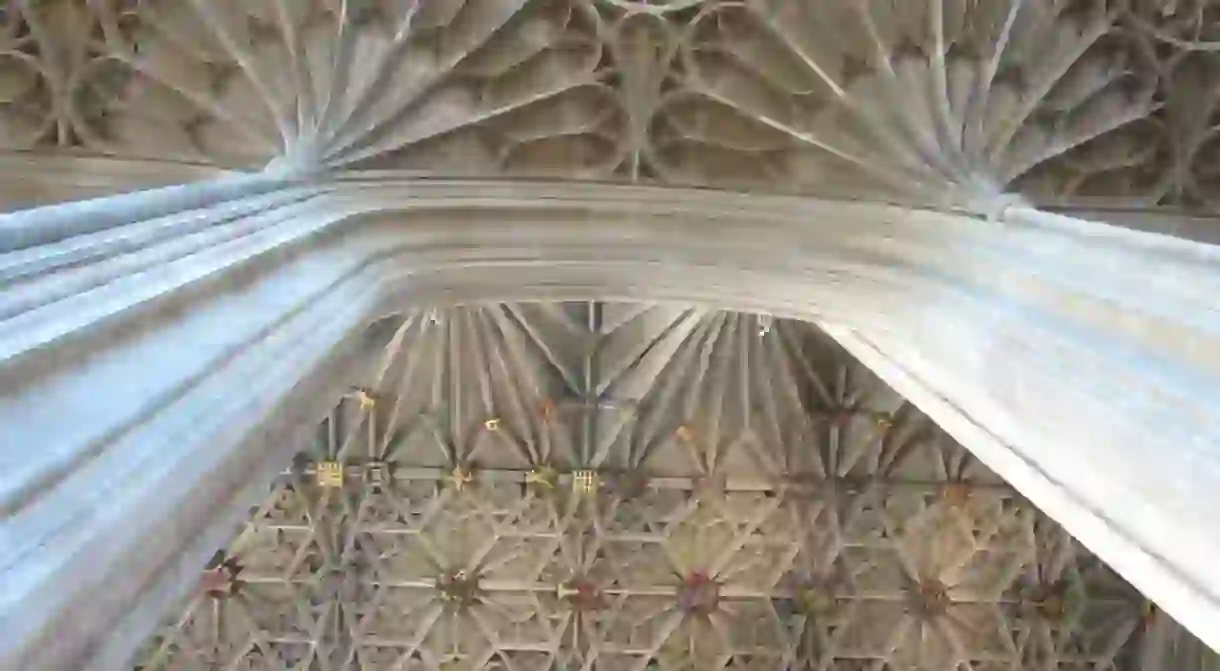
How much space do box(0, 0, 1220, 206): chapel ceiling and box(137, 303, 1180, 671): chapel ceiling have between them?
2192 mm

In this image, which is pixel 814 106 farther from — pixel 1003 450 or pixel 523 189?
pixel 1003 450

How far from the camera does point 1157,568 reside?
9.87ft

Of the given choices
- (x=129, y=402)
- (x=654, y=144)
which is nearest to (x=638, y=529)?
(x=654, y=144)

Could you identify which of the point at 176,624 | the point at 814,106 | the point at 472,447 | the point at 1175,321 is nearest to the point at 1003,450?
the point at 1175,321

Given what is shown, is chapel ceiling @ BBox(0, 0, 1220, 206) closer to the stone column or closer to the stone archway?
the stone archway

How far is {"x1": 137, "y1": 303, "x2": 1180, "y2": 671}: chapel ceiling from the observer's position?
8547 mm

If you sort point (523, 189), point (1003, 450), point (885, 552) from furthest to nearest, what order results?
point (885, 552), point (523, 189), point (1003, 450)

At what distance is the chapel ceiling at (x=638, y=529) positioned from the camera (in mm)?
8547

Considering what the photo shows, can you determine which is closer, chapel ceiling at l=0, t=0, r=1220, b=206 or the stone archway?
the stone archway

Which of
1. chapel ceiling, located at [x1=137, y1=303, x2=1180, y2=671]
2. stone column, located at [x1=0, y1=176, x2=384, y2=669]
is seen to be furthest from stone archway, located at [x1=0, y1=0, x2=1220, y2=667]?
chapel ceiling, located at [x1=137, y1=303, x2=1180, y2=671]

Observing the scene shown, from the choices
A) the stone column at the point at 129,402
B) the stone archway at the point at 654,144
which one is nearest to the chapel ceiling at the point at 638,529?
the stone archway at the point at 654,144

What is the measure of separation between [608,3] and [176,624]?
4983 mm

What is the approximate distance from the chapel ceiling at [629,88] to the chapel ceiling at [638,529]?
219cm

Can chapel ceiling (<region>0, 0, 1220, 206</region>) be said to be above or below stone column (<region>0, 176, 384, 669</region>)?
above
